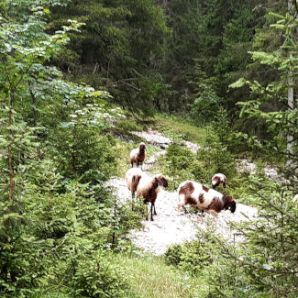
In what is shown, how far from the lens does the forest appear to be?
15.4ft

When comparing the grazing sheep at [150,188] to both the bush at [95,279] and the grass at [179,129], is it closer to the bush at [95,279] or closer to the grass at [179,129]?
the bush at [95,279]

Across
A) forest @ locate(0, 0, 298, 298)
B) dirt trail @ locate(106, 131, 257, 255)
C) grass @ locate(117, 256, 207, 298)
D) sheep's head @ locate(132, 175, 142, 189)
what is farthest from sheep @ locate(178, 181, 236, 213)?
grass @ locate(117, 256, 207, 298)

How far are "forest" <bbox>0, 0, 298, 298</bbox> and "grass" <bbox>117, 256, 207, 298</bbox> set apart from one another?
1.3 inches

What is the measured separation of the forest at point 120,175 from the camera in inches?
184

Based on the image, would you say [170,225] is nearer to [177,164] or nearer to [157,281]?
[157,281]

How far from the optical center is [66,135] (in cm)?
1087

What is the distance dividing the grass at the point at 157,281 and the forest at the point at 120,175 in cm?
3

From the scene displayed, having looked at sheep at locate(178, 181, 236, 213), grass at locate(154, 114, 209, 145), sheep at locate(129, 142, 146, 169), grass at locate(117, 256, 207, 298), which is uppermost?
grass at locate(117, 256, 207, 298)

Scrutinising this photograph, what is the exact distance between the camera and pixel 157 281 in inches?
301

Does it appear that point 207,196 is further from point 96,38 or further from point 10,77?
point 96,38

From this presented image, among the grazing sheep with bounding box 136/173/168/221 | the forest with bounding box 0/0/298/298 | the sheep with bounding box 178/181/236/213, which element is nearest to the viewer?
the forest with bounding box 0/0/298/298

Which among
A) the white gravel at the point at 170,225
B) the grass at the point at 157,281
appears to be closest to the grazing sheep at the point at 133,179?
the white gravel at the point at 170,225

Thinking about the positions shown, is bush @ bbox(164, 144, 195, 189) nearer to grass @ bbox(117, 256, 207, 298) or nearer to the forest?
the forest

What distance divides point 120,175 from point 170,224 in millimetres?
5092
